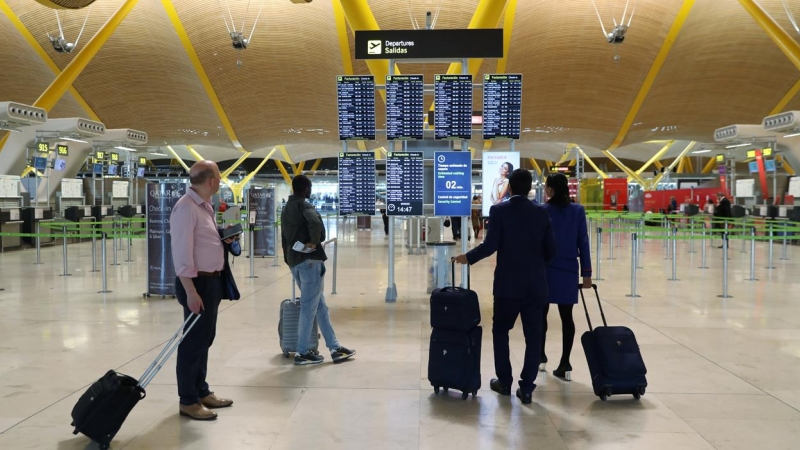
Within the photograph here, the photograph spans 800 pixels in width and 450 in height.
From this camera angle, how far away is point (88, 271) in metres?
13.7

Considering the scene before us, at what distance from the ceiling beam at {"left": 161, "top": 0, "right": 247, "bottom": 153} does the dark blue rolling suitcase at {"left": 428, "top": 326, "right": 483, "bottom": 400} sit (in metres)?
27.1

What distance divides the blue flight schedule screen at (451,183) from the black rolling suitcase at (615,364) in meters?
4.52

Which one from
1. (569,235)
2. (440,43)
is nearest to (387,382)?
(569,235)

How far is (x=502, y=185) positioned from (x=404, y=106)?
1.87 m

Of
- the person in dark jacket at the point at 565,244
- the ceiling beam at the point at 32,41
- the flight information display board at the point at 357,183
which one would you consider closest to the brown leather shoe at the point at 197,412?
the person in dark jacket at the point at 565,244

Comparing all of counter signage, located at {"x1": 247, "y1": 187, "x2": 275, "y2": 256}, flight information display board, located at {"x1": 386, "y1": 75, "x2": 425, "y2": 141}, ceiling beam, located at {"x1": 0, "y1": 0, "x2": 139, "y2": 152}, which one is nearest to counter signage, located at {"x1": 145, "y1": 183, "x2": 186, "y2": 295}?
flight information display board, located at {"x1": 386, "y1": 75, "x2": 425, "y2": 141}

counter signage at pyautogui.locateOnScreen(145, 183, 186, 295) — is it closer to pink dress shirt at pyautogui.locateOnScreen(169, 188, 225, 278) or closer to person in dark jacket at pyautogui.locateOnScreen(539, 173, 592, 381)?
pink dress shirt at pyautogui.locateOnScreen(169, 188, 225, 278)

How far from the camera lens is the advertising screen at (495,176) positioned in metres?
9.16

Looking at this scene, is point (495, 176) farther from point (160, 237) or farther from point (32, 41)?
point (32, 41)

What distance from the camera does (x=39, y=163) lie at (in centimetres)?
2089

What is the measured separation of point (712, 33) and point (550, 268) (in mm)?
26045

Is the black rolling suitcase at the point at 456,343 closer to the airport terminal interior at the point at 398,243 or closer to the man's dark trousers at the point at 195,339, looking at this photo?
the airport terminal interior at the point at 398,243

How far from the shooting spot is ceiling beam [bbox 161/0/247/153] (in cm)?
2805

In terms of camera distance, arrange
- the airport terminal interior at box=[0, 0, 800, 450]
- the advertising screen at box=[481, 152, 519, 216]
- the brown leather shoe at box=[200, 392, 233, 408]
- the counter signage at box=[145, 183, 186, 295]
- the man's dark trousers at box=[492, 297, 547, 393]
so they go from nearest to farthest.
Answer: the airport terminal interior at box=[0, 0, 800, 450], the brown leather shoe at box=[200, 392, 233, 408], the man's dark trousers at box=[492, 297, 547, 393], the advertising screen at box=[481, 152, 519, 216], the counter signage at box=[145, 183, 186, 295]
